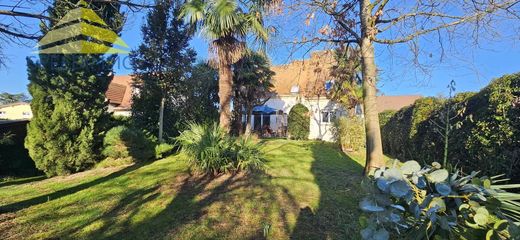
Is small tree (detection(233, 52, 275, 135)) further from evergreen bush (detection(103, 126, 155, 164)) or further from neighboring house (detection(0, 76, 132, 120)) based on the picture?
evergreen bush (detection(103, 126, 155, 164))

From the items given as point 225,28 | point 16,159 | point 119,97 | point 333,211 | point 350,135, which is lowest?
point 333,211

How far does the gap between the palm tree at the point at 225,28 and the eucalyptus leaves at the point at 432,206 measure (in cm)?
812

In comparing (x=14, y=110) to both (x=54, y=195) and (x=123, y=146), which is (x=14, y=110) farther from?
(x=54, y=195)

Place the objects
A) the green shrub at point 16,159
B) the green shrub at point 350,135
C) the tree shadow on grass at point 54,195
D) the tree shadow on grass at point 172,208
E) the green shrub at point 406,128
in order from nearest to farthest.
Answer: the tree shadow on grass at point 172,208 < the tree shadow on grass at point 54,195 < the green shrub at point 16,159 < the green shrub at point 406,128 < the green shrub at point 350,135

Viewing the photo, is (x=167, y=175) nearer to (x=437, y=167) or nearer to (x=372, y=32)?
(x=372, y=32)

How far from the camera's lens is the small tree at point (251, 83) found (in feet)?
58.0

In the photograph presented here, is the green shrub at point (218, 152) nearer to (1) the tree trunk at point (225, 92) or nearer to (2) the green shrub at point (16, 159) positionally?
(1) the tree trunk at point (225, 92)

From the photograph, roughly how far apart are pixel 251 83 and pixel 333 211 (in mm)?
13664

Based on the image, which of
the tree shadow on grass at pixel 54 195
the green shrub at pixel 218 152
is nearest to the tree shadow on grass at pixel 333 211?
the green shrub at pixel 218 152

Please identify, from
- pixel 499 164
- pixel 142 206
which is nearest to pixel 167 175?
pixel 142 206

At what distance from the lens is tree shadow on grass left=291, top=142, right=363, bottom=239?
13.6 ft

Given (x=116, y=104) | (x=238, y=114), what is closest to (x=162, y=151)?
(x=238, y=114)

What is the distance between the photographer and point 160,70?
13.0 metres

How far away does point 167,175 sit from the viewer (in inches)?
288
